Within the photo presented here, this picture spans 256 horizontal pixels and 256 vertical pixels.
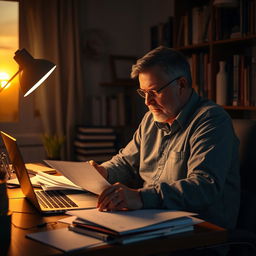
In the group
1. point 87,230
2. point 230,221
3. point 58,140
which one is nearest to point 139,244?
point 87,230

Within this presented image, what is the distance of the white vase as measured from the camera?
2.73m

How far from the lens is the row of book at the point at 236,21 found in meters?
2.56

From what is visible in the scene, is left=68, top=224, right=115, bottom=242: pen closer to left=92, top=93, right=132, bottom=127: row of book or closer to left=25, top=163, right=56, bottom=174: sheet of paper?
left=25, top=163, right=56, bottom=174: sheet of paper

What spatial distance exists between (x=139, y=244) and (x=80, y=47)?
9.00 feet

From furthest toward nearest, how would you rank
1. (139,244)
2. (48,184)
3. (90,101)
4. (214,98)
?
(90,101) → (214,98) → (48,184) → (139,244)

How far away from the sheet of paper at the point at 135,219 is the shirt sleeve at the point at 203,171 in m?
0.08

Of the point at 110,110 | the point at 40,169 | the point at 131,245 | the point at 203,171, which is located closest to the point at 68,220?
the point at 131,245

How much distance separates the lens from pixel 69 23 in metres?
3.52

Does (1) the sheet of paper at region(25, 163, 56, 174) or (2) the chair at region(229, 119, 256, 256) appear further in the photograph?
(1) the sheet of paper at region(25, 163, 56, 174)

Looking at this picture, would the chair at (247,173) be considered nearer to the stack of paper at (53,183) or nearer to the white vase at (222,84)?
the stack of paper at (53,183)

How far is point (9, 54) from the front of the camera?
140 inches

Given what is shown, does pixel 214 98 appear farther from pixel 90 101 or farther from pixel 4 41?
pixel 4 41

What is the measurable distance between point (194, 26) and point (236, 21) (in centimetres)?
34

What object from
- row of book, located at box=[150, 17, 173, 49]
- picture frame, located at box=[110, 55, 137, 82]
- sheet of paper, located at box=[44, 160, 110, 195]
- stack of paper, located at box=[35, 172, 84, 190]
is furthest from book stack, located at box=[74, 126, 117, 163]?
sheet of paper, located at box=[44, 160, 110, 195]
